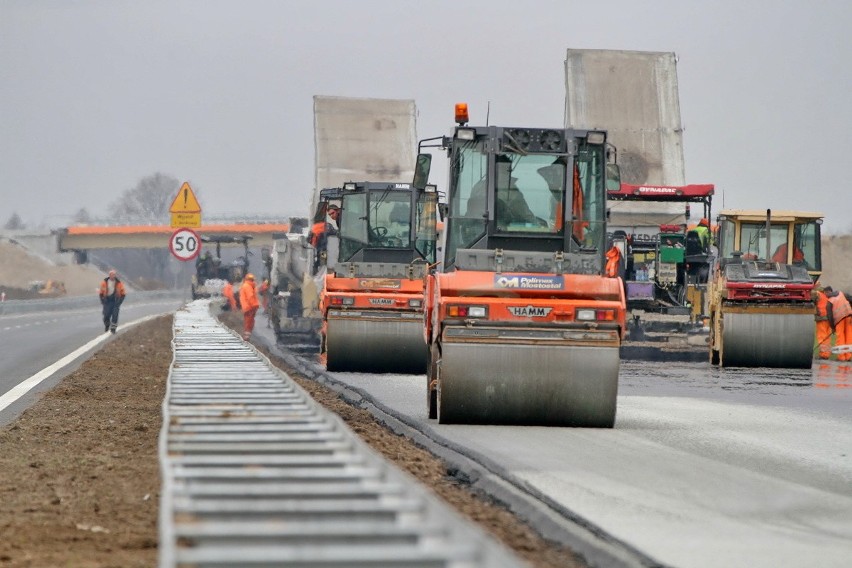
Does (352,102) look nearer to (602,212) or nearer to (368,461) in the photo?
(602,212)

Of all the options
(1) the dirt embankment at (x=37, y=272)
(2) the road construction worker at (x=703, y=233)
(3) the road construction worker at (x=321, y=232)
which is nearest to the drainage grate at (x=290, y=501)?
(3) the road construction worker at (x=321, y=232)

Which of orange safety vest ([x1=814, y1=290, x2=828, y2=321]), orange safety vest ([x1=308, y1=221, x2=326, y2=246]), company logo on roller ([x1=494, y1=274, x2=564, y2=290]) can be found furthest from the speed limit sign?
company logo on roller ([x1=494, y1=274, x2=564, y2=290])

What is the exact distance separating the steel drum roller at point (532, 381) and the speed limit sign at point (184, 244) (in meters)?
15.0

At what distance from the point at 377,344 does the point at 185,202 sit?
705 cm

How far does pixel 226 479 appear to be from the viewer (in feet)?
17.4

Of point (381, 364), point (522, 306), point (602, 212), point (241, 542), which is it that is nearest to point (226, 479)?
point (241, 542)

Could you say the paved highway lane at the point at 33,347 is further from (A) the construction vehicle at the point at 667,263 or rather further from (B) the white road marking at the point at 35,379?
(A) the construction vehicle at the point at 667,263

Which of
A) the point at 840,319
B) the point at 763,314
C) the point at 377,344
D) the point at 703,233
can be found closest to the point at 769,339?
the point at 763,314

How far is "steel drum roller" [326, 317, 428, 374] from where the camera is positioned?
20.6 m

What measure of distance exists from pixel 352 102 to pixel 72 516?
90.0 feet

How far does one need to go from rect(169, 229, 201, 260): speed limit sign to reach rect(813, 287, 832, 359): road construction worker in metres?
10.9

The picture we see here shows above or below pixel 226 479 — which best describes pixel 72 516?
below

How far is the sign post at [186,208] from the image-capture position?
26344mm

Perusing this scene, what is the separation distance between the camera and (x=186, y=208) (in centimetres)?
2636
